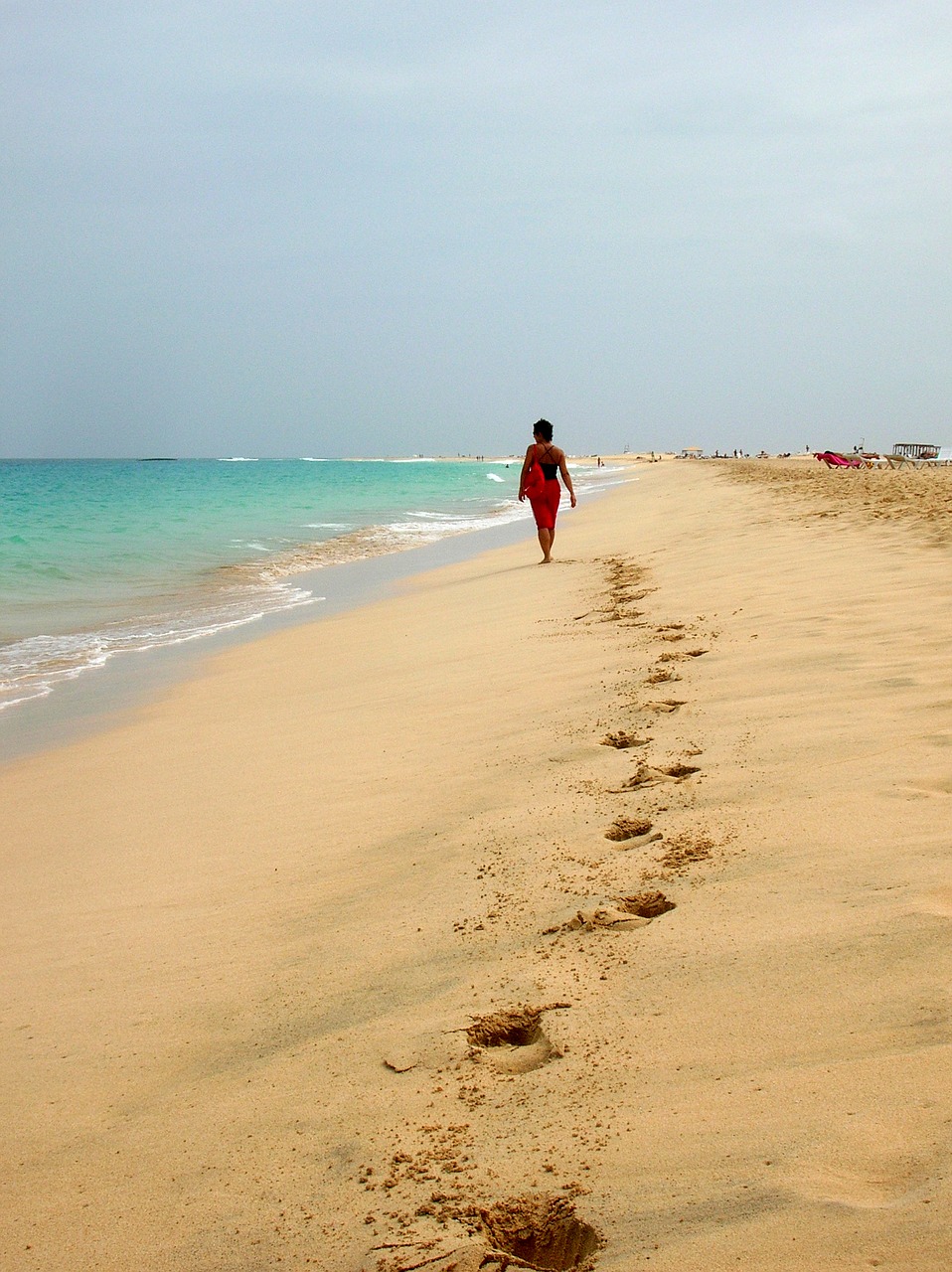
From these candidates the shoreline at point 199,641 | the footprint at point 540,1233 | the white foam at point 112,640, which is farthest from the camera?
the white foam at point 112,640

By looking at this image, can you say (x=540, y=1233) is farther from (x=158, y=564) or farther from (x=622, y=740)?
(x=158, y=564)

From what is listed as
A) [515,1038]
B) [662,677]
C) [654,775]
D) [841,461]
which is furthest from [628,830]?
[841,461]

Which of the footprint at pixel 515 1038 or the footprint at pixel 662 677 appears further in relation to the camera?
the footprint at pixel 662 677

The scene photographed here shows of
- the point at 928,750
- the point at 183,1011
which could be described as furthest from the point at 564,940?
the point at 928,750

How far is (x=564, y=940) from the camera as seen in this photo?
2.40 meters

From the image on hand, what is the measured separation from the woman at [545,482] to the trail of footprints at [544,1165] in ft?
25.3

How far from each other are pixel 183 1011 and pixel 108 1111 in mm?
357

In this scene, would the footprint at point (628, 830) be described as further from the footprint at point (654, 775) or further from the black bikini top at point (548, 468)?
the black bikini top at point (548, 468)

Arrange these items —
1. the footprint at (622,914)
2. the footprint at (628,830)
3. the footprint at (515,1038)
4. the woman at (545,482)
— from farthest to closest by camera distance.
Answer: the woman at (545,482) < the footprint at (628,830) < the footprint at (622,914) < the footprint at (515,1038)

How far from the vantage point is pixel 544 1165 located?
1680mm

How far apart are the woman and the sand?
618 cm

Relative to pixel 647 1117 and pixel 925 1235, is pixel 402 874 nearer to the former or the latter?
pixel 647 1117

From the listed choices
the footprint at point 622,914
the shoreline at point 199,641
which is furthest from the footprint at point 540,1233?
the shoreline at point 199,641

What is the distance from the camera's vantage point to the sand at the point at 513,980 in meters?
1.60
